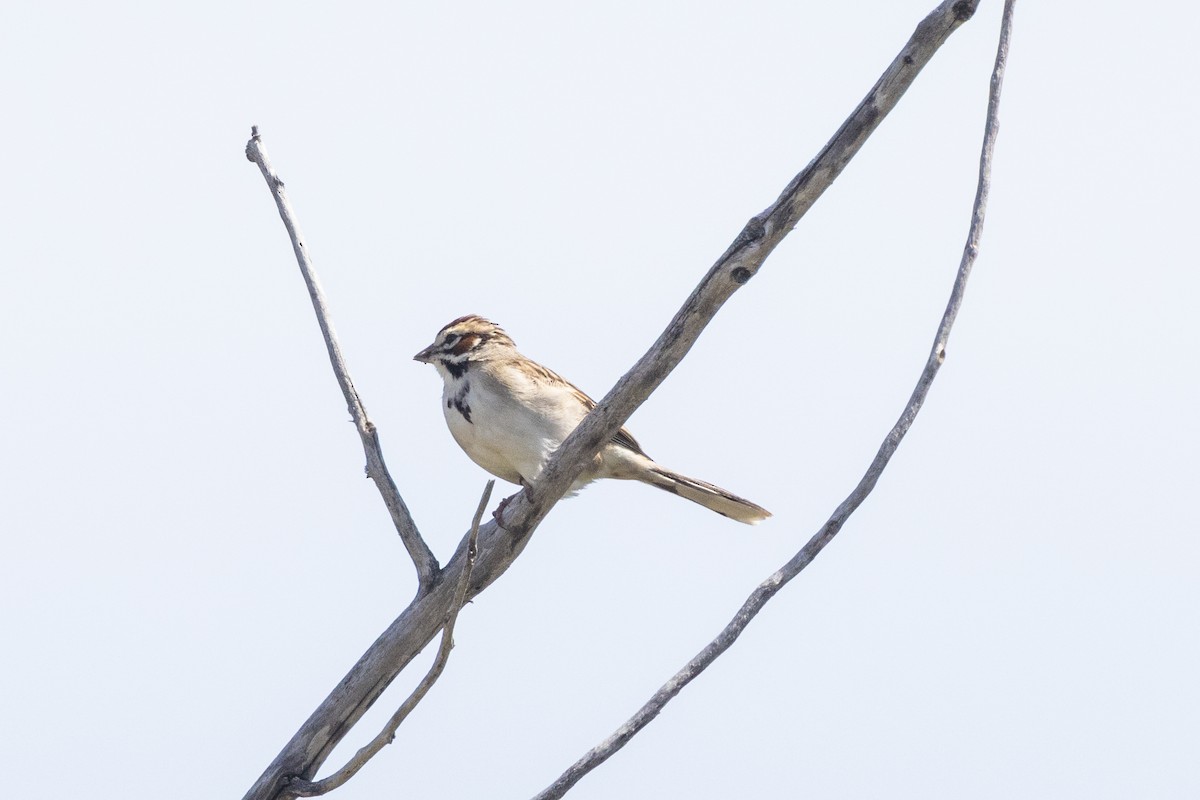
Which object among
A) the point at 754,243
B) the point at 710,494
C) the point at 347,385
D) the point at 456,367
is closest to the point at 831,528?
the point at 754,243

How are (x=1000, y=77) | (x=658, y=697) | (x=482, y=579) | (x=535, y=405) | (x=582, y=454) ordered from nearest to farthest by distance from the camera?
1. (x=658, y=697)
2. (x=1000, y=77)
3. (x=582, y=454)
4. (x=482, y=579)
5. (x=535, y=405)

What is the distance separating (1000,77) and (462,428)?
3.24 metres

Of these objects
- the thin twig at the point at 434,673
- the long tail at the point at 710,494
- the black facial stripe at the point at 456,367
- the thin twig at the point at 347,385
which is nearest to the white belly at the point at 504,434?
the black facial stripe at the point at 456,367

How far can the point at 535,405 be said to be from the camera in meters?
6.61

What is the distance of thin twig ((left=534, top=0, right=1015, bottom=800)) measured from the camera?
3.82 meters

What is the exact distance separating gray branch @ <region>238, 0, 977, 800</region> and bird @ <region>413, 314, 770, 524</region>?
138 centimetres

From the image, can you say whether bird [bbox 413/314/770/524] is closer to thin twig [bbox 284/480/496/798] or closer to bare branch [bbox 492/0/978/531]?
bare branch [bbox 492/0/978/531]

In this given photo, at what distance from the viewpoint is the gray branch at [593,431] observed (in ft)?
12.8

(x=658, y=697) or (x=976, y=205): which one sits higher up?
(x=976, y=205)

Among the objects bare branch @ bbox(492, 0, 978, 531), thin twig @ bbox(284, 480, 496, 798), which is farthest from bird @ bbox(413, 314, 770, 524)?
thin twig @ bbox(284, 480, 496, 798)

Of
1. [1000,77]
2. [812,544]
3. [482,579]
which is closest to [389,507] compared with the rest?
[482,579]

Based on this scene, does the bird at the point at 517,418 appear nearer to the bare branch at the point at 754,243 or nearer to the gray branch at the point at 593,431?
the gray branch at the point at 593,431

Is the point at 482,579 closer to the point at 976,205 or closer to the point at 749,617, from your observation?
the point at 749,617

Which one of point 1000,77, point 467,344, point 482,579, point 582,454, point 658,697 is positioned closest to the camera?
point 658,697
